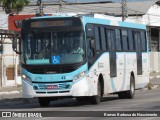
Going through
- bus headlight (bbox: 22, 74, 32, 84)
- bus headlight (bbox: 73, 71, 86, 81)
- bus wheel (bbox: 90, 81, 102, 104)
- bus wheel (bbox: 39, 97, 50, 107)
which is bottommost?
bus wheel (bbox: 39, 97, 50, 107)

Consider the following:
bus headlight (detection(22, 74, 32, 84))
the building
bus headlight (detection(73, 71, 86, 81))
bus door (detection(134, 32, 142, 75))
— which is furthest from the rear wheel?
the building

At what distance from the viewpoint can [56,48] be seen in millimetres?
21125

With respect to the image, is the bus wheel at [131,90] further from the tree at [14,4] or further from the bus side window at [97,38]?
the tree at [14,4]

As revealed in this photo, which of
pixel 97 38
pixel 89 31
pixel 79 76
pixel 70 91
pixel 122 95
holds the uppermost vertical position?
pixel 89 31

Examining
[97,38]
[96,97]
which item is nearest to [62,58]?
[97,38]

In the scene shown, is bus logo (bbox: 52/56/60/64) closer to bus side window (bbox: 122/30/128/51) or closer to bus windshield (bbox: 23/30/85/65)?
bus windshield (bbox: 23/30/85/65)

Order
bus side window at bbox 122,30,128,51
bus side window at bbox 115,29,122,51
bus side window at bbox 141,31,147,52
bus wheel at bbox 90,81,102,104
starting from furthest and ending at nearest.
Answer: bus side window at bbox 141,31,147,52 < bus side window at bbox 122,30,128,51 < bus side window at bbox 115,29,122,51 < bus wheel at bbox 90,81,102,104

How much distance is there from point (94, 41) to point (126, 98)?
5731 mm

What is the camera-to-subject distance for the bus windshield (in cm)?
2105

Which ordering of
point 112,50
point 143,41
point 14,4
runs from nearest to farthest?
point 112,50
point 143,41
point 14,4

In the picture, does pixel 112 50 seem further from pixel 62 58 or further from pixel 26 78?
pixel 26 78

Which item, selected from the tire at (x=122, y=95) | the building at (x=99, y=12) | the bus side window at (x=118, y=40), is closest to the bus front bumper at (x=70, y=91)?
the bus side window at (x=118, y=40)

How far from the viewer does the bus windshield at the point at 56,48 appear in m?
21.0

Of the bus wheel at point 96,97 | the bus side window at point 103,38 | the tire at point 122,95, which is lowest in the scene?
the tire at point 122,95
